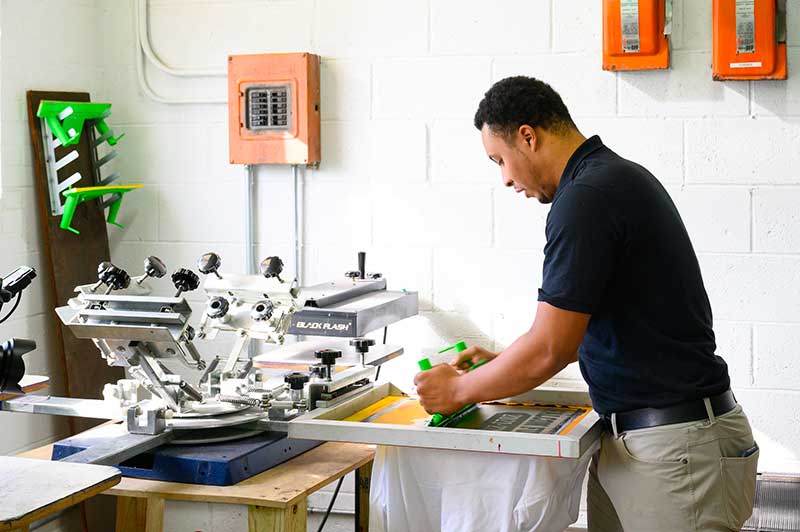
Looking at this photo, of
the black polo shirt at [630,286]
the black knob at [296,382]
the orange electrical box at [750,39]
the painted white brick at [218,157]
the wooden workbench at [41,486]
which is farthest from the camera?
the painted white brick at [218,157]

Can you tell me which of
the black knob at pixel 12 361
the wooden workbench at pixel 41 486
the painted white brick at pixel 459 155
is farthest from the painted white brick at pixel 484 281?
the wooden workbench at pixel 41 486

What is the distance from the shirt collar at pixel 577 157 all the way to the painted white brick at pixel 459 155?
1232 millimetres

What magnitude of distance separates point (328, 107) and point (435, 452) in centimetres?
169

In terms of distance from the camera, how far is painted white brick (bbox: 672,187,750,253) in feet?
10.4

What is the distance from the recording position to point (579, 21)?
327 cm

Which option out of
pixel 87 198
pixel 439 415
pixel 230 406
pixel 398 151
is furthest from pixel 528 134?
pixel 87 198

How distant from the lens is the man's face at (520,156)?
214cm

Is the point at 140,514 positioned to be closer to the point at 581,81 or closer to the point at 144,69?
the point at 144,69

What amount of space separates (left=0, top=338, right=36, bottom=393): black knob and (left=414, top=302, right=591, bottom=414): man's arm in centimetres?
85

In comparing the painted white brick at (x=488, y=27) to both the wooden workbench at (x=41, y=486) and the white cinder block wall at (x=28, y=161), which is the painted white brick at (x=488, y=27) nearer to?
the white cinder block wall at (x=28, y=161)

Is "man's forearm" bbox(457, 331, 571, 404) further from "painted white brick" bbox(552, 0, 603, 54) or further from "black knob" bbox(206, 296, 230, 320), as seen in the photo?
"painted white brick" bbox(552, 0, 603, 54)

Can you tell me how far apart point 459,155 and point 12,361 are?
1662mm

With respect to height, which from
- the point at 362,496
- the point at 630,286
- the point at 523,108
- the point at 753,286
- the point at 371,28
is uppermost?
the point at 371,28

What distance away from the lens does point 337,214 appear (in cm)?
354
